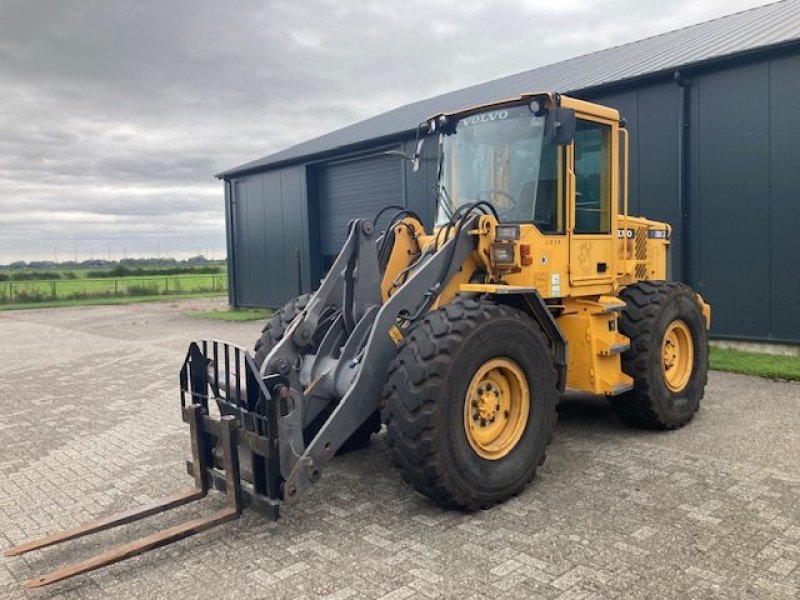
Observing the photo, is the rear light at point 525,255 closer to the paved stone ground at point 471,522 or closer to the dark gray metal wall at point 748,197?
the paved stone ground at point 471,522

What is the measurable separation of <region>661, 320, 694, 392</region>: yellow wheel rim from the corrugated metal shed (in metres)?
5.32

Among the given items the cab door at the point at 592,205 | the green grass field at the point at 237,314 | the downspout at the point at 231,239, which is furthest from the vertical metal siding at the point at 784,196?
the downspout at the point at 231,239

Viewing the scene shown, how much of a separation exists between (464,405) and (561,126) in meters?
2.24

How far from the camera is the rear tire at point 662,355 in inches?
246

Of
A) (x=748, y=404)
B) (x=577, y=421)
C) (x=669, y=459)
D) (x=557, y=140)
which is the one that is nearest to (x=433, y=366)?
(x=557, y=140)

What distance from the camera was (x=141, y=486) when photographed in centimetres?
540

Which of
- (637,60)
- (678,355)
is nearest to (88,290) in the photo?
(637,60)

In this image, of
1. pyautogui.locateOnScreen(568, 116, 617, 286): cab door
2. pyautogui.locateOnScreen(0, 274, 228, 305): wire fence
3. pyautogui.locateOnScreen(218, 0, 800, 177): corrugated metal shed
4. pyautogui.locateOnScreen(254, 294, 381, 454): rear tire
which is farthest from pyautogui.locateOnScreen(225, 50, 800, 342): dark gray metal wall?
pyautogui.locateOnScreen(0, 274, 228, 305): wire fence

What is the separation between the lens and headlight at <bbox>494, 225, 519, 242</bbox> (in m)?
5.34

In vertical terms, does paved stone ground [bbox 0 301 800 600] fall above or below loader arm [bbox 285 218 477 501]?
below

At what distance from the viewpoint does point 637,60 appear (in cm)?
1293

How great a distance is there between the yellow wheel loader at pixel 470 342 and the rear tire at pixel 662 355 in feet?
0.06

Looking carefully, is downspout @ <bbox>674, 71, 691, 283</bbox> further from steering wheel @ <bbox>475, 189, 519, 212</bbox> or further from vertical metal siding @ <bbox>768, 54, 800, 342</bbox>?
steering wheel @ <bbox>475, 189, 519, 212</bbox>

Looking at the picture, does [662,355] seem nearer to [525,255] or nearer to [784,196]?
[525,255]
